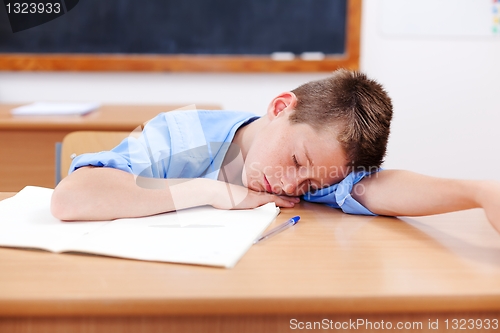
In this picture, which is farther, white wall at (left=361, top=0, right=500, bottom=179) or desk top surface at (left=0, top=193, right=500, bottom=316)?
white wall at (left=361, top=0, right=500, bottom=179)

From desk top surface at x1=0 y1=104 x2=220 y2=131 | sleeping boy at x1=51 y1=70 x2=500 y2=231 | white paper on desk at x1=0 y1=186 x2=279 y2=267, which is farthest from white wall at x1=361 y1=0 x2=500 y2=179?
white paper on desk at x1=0 y1=186 x2=279 y2=267

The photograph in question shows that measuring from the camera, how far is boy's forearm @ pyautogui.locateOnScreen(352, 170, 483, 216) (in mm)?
850

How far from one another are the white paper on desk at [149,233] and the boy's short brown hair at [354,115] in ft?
0.71

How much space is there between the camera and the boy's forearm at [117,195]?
0.85 metres

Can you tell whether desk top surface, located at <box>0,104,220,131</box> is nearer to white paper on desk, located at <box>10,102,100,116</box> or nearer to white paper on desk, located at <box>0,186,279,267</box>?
white paper on desk, located at <box>10,102,100,116</box>

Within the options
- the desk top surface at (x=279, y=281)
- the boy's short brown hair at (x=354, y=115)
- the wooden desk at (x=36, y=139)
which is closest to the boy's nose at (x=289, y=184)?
the boy's short brown hair at (x=354, y=115)

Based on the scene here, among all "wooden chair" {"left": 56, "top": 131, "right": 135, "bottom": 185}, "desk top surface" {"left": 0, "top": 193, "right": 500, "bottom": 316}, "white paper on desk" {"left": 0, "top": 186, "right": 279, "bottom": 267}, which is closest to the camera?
"desk top surface" {"left": 0, "top": 193, "right": 500, "bottom": 316}

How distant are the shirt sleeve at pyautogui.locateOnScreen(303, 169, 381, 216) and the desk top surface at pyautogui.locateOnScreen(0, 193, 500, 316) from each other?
0.62 ft

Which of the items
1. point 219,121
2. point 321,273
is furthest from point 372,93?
point 321,273

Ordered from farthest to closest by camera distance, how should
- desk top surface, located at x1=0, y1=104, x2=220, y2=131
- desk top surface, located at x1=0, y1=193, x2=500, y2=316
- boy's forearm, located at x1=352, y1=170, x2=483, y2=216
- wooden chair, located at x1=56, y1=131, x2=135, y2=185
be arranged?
desk top surface, located at x1=0, y1=104, x2=220, y2=131 < wooden chair, located at x1=56, y1=131, x2=135, y2=185 < boy's forearm, located at x1=352, y1=170, x2=483, y2=216 < desk top surface, located at x1=0, y1=193, x2=500, y2=316

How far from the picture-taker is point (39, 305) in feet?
1.76

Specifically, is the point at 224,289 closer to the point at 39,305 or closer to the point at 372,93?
the point at 39,305

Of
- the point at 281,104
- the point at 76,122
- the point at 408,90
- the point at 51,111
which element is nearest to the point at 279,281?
the point at 281,104

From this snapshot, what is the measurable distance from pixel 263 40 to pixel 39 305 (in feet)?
7.17
